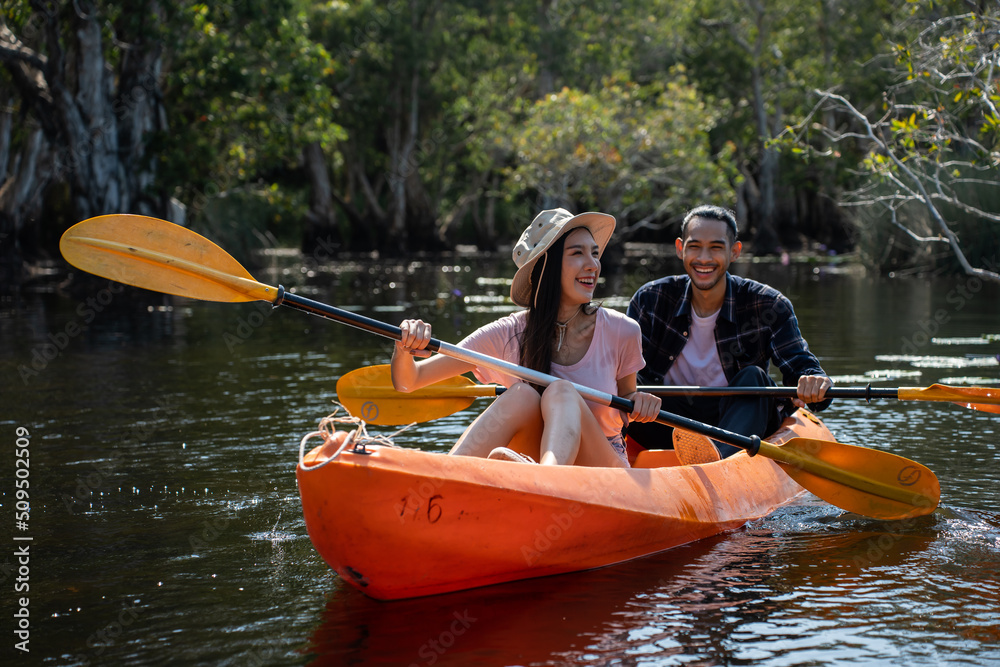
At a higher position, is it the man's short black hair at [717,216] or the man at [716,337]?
the man's short black hair at [717,216]

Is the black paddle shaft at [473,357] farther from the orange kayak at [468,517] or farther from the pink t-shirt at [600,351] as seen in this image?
the orange kayak at [468,517]

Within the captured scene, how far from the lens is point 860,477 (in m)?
4.52

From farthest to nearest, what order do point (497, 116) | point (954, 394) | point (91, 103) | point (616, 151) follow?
1. point (497, 116)
2. point (616, 151)
3. point (91, 103)
4. point (954, 394)

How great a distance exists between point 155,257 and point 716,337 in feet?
8.52

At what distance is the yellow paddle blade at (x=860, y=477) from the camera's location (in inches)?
175

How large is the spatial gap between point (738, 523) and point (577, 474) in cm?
106

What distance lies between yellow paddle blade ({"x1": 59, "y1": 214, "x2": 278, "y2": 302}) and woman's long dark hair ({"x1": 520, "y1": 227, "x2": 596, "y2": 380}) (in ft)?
3.42

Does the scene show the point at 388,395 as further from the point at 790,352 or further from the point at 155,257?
the point at 790,352

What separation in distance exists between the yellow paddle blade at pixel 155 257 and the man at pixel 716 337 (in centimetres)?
189

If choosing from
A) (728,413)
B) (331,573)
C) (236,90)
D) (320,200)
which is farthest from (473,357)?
(320,200)

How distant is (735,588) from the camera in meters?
3.66

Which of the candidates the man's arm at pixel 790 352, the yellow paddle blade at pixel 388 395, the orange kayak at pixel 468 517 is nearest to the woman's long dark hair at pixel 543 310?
the orange kayak at pixel 468 517

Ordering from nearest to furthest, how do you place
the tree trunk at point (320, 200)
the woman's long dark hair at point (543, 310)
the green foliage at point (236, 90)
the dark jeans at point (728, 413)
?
the woman's long dark hair at point (543, 310), the dark jeans at point (728, 413), the green foliage at point (236, 90), the tree trunk at point (320, 200)

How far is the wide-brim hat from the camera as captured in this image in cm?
405
